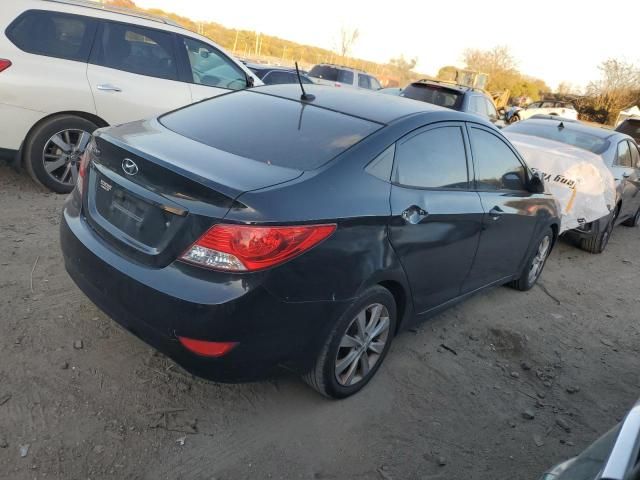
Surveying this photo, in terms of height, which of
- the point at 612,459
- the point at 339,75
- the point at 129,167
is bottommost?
the point at 612,459

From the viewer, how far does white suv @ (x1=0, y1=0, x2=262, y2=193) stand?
5.05m

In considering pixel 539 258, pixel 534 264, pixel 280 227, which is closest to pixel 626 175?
pixel 539 258

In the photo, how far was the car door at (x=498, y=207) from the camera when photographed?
379cm

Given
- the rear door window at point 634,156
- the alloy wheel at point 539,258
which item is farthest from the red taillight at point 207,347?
the rear door window at point 634,156

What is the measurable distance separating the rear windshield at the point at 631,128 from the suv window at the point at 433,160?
1272 cm

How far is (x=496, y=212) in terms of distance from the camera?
388 centimetres

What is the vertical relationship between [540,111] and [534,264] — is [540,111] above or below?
above

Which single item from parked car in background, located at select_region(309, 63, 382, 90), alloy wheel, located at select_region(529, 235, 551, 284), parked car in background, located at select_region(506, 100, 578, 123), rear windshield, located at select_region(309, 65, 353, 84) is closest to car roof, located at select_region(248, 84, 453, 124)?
alloy wheel, located at select_region(529, 235, 551, 284)

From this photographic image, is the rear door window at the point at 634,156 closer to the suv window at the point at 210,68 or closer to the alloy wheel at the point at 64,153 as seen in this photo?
the suv window at the point at 210,68

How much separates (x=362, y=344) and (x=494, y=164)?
1.82m

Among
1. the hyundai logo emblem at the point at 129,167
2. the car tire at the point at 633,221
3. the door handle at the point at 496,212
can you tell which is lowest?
the car tire at the point at 633,221

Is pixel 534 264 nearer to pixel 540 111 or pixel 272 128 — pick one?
pixel 272 128

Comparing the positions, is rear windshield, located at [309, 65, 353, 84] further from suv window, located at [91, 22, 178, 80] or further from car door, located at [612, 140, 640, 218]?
suv window, located at [91, 22, 178, 80]

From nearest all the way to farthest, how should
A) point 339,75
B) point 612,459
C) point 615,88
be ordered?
point 612,459, point 339,75, point 615,88
